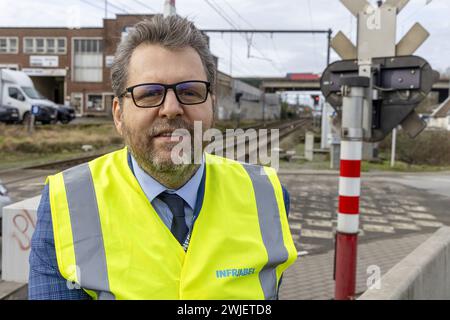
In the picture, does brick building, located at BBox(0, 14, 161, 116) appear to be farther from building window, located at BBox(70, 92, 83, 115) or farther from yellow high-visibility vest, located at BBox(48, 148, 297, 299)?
yellow high-visibility vest, located at BBox(48, 148, 297, 299)

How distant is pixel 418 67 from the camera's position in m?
4.04

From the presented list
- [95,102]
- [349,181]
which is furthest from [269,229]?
[95,102]

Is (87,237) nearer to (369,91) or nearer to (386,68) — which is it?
(369,91)

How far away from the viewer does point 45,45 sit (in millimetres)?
49062

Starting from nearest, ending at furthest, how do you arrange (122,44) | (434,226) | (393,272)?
(122,44) < (393,272) < (434,226)

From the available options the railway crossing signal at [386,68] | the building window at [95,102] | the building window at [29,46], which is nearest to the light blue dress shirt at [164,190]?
the railway crossing signal at [386,68]

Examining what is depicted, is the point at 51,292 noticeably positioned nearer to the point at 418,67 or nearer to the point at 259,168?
the point at 259,168

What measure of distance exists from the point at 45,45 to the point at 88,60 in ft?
15.2

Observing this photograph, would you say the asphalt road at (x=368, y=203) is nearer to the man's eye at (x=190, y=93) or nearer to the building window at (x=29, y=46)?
the man's eye at (x=190, y=93)

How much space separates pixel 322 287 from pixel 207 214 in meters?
3.66

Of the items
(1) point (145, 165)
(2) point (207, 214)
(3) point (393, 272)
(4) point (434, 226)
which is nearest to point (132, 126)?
(1) point (145, 165)

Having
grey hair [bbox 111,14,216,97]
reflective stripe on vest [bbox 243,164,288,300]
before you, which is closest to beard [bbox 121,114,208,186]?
grey hair [bbox 111,14,216,97]

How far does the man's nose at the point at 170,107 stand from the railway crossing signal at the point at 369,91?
2696 mm

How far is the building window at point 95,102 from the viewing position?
4809cm
